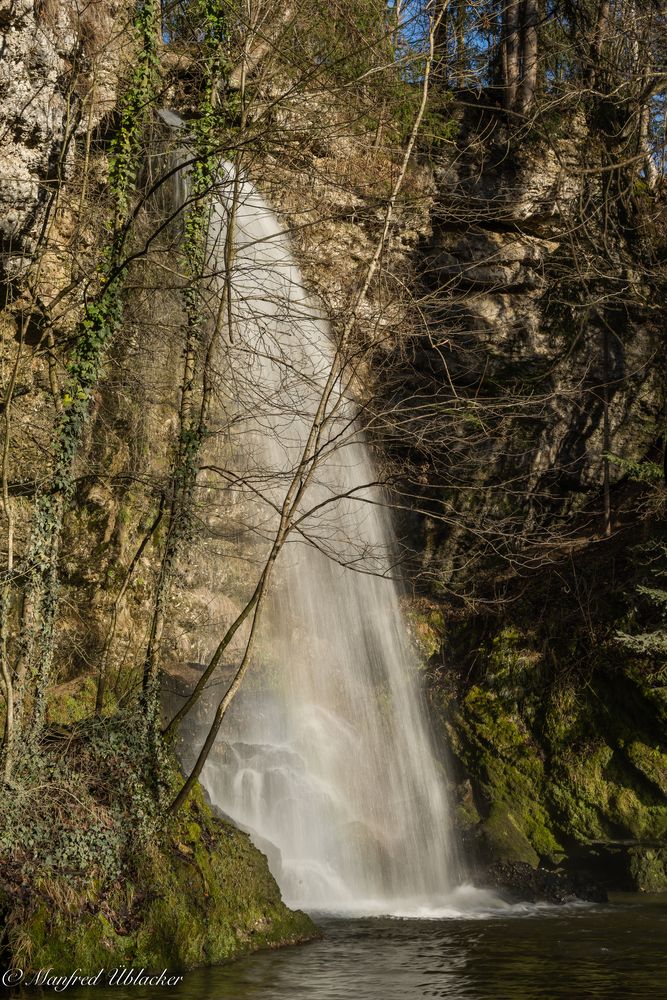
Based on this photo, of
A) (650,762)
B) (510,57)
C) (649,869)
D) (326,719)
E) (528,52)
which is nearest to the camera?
(649,869)

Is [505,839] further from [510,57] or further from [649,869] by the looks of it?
[510,57]

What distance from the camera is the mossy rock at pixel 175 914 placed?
5.08m

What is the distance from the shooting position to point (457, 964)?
18.9 feet

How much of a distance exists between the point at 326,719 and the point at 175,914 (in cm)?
603

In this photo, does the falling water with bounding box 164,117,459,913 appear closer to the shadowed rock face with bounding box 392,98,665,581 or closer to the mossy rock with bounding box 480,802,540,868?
the mossy rock with bounding box 480,802,540,868

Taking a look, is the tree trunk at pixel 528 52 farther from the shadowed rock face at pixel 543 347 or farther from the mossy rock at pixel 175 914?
the mossy rock at pixel 175 914

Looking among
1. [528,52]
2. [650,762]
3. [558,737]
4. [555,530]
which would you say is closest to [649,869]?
[650,762]

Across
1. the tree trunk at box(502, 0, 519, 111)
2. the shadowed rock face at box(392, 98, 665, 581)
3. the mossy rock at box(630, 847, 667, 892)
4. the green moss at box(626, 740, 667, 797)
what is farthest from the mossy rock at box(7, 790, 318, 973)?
the tree trunk at box(502, 0, 519, 111)

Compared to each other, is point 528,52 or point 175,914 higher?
point 528,52

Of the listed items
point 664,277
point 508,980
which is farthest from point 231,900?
point 664,277

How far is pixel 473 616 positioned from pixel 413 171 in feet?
23.8

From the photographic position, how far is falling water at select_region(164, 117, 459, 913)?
32.2ft

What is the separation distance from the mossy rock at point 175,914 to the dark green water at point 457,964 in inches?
8.6

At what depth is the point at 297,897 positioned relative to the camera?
9062 millimetres
